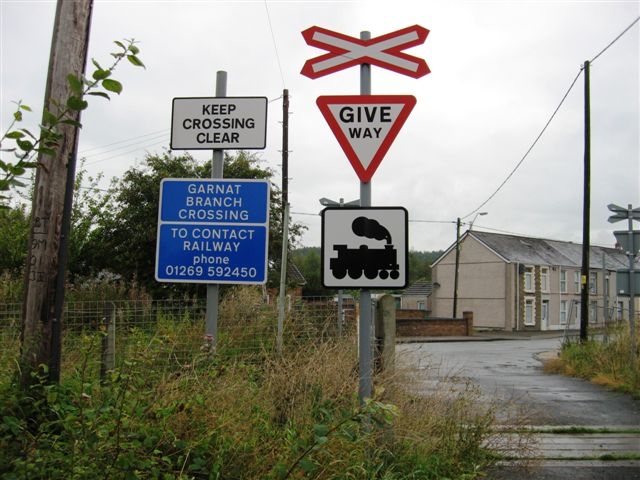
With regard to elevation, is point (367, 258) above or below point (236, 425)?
above

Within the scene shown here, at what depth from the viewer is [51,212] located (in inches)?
187

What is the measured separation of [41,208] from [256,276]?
188 centimetres

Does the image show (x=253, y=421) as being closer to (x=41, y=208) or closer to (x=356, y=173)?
(x=356, y=173)

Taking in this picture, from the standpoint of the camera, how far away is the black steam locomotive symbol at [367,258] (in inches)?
159

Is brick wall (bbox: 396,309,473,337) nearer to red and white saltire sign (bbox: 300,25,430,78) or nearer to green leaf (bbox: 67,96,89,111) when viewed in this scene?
red and white saltire sign (bbox: 300,25,430,78)

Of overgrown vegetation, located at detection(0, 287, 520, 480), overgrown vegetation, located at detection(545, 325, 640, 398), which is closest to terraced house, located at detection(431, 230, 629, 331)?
overgrown vegetation, located at detection(545, 325, 640, 398)

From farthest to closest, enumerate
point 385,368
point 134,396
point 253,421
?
point 385,368, point 253,421, point 134,396

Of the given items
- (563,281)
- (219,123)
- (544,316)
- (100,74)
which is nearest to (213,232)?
(219,123)

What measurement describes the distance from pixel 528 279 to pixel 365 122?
42.8 meters

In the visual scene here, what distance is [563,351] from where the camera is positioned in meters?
16.4

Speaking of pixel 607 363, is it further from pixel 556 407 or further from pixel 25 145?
pixel 25 145

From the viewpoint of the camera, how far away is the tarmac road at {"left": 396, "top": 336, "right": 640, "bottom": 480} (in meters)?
5.45

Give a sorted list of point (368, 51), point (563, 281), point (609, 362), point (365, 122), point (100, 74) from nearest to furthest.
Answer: point (100, 74)
point (365, 122)
point (368, 51)
point (609, 362)
point (563, 281)

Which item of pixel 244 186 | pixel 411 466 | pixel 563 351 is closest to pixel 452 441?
pixel 411 466
